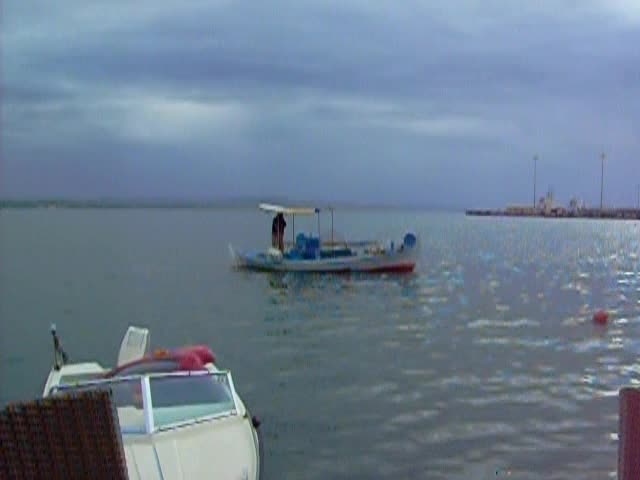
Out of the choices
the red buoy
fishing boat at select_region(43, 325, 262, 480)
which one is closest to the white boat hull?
the red buoy

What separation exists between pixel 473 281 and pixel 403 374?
25.3m

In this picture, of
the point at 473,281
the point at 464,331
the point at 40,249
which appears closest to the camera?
the point at 464,331

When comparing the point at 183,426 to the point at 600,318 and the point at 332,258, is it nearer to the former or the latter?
the point at 600,318

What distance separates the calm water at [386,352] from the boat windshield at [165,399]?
8.50 ft

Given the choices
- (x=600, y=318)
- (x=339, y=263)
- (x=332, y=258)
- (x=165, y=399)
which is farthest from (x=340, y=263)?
(x=165, y=399)

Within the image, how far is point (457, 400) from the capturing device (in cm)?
1522

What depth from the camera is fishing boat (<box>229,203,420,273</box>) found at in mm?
41344

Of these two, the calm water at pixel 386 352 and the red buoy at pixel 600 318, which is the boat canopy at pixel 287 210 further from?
the red buoy at pixel 600 318

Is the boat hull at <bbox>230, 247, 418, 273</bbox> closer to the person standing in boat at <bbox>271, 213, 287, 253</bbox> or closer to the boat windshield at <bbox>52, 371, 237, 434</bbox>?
the person standing in boat at <bbox>271, 213, 287, 253</bbox>

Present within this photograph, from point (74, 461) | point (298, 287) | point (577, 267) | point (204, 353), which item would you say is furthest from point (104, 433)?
point (577, 267)

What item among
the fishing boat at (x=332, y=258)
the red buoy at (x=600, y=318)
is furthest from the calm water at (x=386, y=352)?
the fishing boat at (x=332, y=258)

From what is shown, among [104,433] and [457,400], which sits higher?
[104,433]

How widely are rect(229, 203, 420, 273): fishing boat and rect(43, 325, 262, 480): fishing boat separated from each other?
1243 inches

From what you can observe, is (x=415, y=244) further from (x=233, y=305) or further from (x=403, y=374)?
(x=403, y=374)
